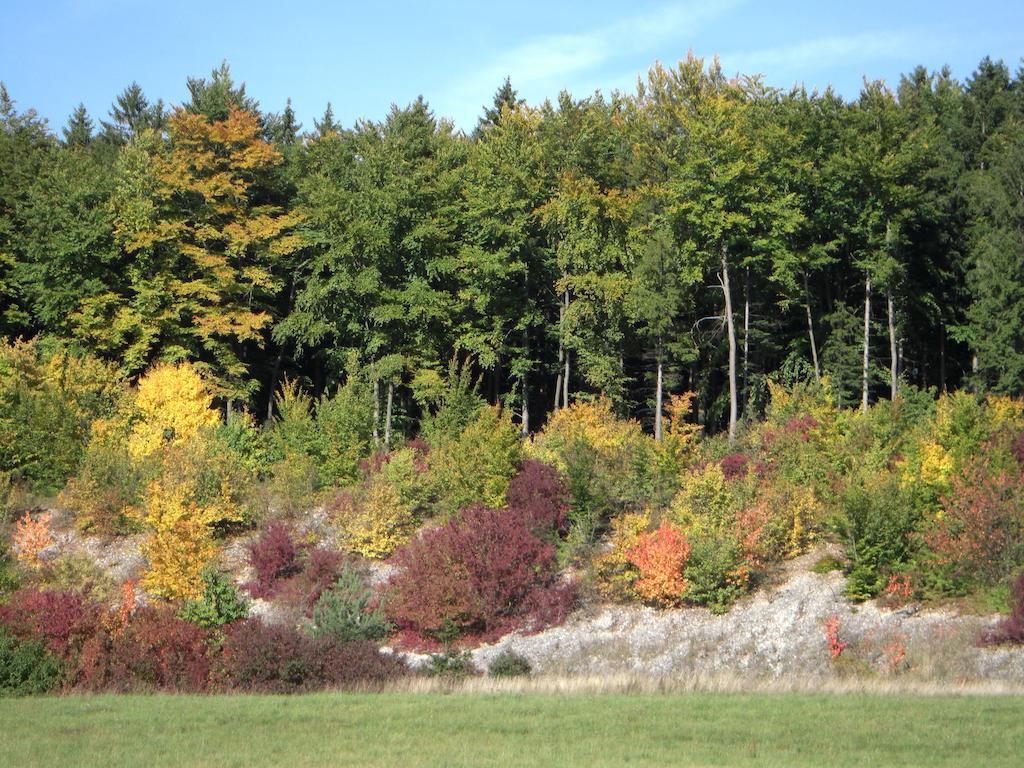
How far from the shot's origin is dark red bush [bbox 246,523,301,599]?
94.1 feet

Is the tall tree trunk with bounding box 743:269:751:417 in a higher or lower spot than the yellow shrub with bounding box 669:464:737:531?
higher

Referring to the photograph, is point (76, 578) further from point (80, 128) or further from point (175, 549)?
point (80, 128)

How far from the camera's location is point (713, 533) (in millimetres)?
26422

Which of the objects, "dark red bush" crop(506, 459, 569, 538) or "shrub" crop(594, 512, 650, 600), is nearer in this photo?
"shrub" crop(594, 512, 650, 600)

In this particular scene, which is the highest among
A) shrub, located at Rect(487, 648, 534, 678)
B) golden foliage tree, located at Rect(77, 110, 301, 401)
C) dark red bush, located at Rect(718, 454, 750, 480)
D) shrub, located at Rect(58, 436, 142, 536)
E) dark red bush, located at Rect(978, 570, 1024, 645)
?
golden foliage tree, located at Rect(77, 110, 301, 401)

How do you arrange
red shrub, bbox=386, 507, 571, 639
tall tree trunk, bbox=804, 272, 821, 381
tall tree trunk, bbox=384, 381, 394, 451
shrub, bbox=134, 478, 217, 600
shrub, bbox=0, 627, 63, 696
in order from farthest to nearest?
tall tree trunk, bbox=804, 272, 821, 381, tall tree trunk, bbox=384, 381, 394, 451, shrub, bbox=134, 478, 217, 600, red shrub, bbox=386, 507, 571, 639, shrub, bbox=0, 627, 63, 696

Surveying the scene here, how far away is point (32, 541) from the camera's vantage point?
95.3 feet

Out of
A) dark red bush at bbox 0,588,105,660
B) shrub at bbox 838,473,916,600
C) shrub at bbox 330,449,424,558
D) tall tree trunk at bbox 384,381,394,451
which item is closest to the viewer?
dark red bush at bbox 0,588,105,660

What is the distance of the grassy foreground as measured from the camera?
1401cm

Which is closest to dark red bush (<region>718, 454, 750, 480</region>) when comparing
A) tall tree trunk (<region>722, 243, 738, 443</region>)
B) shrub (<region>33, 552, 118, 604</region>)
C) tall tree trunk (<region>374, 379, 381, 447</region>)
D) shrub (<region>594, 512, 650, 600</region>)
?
tall tree trunk (<region>722, 243, 738, 443</region>)

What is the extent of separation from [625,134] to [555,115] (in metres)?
2.90

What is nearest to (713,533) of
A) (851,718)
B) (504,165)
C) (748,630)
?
(748,630)

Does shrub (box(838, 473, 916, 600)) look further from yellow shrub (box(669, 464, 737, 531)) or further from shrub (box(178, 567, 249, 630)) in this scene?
shrub (box(178, 567, 249, 630))

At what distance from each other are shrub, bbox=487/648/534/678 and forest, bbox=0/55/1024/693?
11cm
